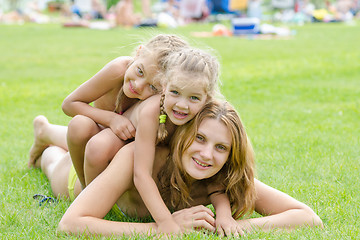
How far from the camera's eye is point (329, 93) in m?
8.40

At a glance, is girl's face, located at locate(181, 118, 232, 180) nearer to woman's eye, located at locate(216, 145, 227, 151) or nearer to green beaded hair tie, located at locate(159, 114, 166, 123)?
woman's eye, located at locate(216, 145, 227, 151)

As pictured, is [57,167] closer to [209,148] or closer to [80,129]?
[80,129]

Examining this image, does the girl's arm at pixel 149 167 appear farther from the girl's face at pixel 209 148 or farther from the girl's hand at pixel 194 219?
the girl's face at pixel 209 148

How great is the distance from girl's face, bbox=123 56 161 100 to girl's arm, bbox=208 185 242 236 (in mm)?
732

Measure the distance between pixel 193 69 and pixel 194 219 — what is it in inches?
34.0

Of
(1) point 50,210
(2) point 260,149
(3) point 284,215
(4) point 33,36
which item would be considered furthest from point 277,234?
(4) point 33,36

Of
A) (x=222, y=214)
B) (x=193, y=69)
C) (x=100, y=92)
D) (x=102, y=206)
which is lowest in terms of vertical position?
(x=222, y=214)

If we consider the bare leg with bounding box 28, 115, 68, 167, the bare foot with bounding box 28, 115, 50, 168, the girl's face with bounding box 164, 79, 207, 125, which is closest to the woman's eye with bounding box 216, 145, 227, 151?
the girl's face with bounding box 164, 79, 207, 125

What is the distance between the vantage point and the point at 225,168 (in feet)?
10.8

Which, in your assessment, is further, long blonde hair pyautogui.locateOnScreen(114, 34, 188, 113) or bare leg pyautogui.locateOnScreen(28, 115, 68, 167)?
bare leg pyautogui.locateOnScreen(28, 115, 68, 167)

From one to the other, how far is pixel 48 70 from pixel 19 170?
643 cm

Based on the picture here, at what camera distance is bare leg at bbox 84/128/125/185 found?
10.6 feet

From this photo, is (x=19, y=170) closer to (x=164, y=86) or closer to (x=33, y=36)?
(x=164, y=86)

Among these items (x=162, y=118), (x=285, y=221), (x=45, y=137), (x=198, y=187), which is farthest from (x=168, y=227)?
(x=45, y=137)
